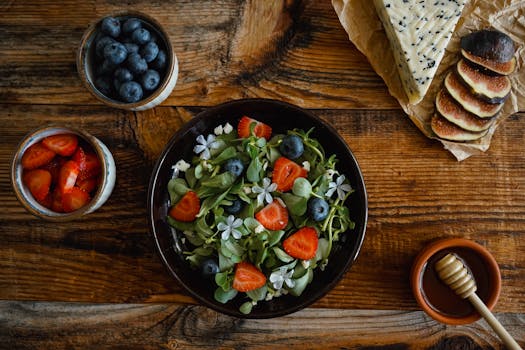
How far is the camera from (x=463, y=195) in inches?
69.1

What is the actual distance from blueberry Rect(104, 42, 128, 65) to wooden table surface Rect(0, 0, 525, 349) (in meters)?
0.23

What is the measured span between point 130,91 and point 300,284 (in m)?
0.76

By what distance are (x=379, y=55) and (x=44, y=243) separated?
1.29 metres

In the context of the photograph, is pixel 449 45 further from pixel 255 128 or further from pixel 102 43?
pixel 102 43

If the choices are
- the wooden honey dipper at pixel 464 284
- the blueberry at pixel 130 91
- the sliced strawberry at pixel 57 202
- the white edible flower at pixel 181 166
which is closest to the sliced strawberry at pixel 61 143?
the sliced strawberry at pixel 57 202

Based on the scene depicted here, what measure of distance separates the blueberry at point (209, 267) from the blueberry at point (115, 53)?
66 centimetres

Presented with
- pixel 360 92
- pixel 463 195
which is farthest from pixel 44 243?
pixel 463 195

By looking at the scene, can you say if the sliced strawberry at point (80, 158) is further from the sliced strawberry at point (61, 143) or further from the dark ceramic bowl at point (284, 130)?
the dark ceramic bowl at point (284, 130)

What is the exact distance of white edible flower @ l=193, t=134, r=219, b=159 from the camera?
162 cm

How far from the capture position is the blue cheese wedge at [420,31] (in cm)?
170

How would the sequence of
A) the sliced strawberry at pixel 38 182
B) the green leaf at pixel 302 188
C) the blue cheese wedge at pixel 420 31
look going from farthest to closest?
the blue cheese wedge at pixel 420 31 < the sliced strawberry at pixel 38 182 < the green leaf at pixel 302 188

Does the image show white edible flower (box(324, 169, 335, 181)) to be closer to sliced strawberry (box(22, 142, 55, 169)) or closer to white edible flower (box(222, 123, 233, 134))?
white edible flower (box(222, 123, 233, 134))

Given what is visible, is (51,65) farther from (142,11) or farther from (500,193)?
(500,193)

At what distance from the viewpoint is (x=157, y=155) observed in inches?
69.4
